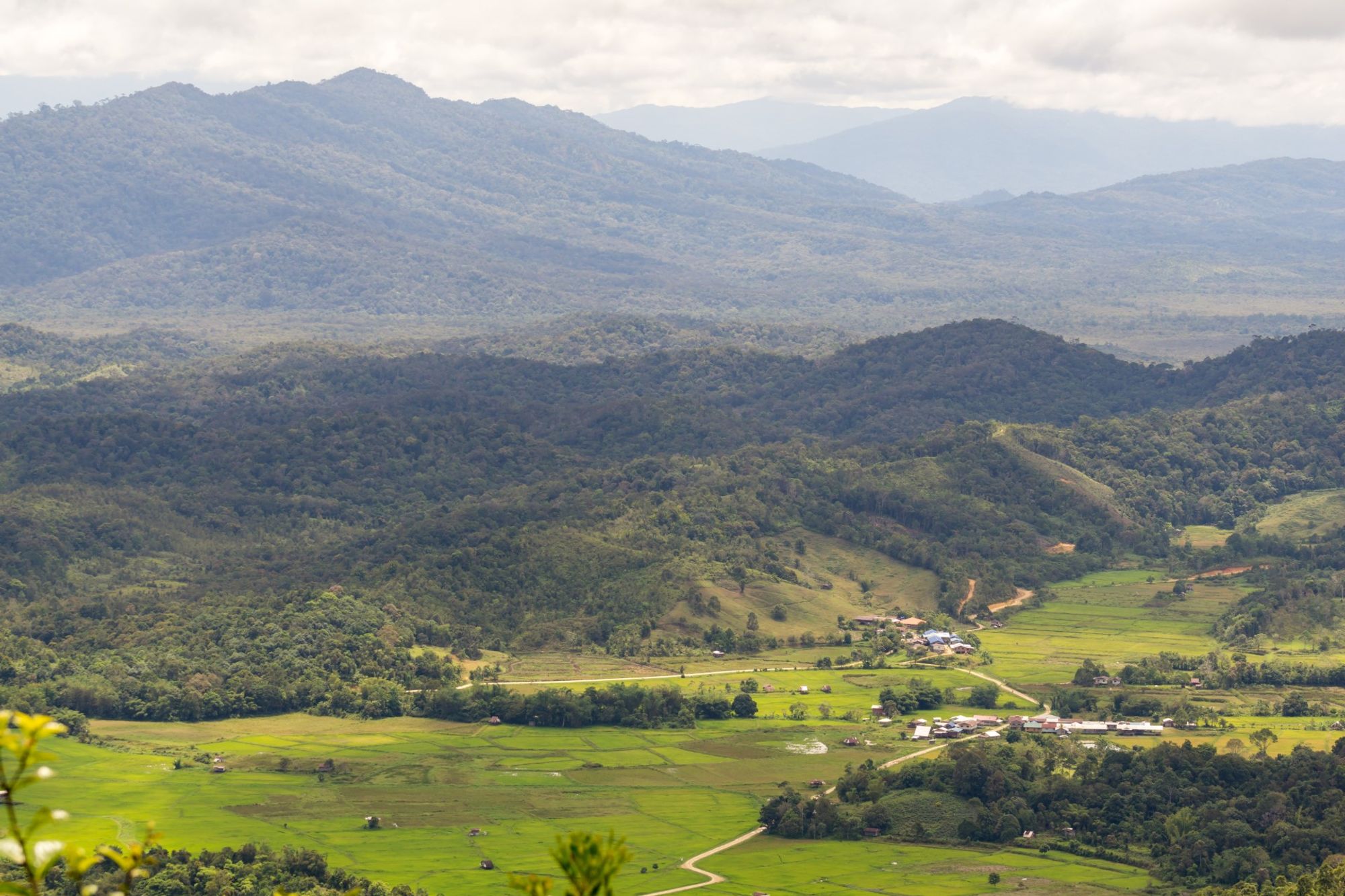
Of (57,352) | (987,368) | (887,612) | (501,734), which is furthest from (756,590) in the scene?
(57,352)

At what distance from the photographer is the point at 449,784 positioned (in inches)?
2667

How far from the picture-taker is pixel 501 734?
7612cm

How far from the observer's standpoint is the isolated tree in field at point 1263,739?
67438mm

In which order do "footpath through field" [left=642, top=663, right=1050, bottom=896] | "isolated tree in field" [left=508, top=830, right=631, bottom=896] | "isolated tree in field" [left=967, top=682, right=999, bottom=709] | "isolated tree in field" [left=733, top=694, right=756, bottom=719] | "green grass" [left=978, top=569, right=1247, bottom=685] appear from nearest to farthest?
"isolated tree in field" [left=508, top=830, right=631, bottom=896], "footpath through field" [left=642, top=663, right=1050, bottom=896], "isolated tree in field" [left=733, top=694, right=756, bottom=719], "isolated tree in field" [left=967, top=682, right=999, bottom=709], "green grass" [left=978, top=569, right=1247, bottom=685]

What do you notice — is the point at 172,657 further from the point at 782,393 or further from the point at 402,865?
the point at 782,393

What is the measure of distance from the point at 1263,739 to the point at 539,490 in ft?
215

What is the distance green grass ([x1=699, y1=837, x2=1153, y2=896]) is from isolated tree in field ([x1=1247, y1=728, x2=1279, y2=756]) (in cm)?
1251

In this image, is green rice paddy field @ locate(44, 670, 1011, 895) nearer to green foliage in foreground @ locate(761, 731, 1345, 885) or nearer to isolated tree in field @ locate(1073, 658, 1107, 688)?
green foliage in foreground @ locate(761, 731, 1345, 885)

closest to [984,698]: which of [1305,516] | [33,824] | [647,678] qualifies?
[647,678]

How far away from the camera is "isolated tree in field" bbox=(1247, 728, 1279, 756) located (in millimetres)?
67438

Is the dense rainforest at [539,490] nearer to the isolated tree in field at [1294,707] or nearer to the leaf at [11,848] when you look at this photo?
the isolated tree in field at [1294,707]

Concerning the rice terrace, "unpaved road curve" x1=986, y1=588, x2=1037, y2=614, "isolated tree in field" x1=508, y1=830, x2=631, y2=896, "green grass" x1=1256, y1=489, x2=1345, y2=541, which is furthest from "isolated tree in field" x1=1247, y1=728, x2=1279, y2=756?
"isolated tree in field" x1=508, y1=830, x2=631, y2=896

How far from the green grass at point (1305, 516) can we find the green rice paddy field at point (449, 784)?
44.8 m

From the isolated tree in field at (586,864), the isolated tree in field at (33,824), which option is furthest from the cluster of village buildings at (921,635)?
the isolated tree in field at (33,824)
